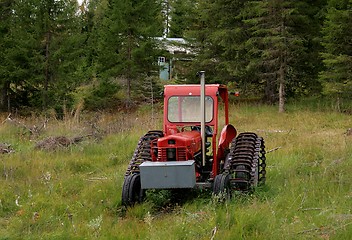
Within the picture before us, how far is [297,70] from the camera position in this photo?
69.6 feet

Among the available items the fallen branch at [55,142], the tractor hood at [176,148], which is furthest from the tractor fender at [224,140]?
the fallen branch at [55,142]

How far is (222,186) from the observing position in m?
6.48

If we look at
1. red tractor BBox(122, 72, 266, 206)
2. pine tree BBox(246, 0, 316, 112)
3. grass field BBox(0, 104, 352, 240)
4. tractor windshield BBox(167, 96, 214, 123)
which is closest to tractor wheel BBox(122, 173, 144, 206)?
red tractor BBox(122, 72, 266, 206)

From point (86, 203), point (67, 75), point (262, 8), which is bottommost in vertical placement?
point (86, 203)

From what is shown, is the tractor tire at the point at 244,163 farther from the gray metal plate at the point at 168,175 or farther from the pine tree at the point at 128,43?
the pine tree at the point at 128,43

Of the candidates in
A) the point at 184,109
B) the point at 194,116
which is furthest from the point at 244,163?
the point at 184,109

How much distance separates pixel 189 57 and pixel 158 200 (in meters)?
18.3

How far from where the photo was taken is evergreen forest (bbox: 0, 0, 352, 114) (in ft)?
62.2

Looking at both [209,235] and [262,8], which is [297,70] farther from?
[209,235]

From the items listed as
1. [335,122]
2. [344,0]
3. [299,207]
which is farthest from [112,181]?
[344,0]

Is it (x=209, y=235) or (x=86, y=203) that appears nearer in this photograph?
(x=209, y=235)

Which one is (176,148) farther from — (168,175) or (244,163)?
(244,163)

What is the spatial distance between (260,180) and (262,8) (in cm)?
1309

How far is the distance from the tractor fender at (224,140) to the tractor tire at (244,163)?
0.23 meters
